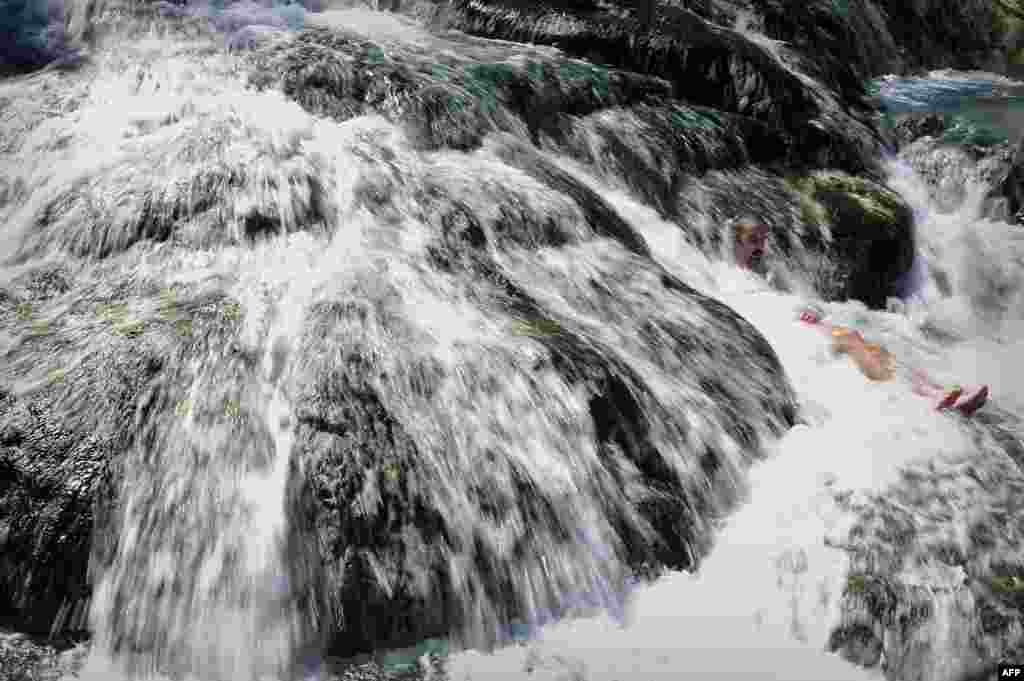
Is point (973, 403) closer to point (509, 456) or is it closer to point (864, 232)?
point (864, 232)

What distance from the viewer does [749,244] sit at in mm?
8445

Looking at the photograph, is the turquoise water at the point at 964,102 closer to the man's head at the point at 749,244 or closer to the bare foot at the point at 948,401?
the man's head at the point at 749,244

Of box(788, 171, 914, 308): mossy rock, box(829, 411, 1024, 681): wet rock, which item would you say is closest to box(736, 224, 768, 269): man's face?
box(788, 171, 914, 308): mossy rock

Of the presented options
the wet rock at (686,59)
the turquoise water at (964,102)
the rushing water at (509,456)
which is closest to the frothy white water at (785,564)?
the rushing water at (509,456)

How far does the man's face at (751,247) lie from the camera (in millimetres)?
8445

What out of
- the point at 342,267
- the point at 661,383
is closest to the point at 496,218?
the point at 342,267

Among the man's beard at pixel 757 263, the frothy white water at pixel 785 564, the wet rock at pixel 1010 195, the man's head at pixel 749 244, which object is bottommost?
the frothy white water at pixel 785 564

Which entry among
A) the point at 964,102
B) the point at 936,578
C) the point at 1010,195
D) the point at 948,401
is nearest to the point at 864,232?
the point at 948,401

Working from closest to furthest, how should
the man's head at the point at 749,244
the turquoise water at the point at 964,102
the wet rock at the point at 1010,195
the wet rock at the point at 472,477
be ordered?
the wet rock at the point at 472,477 → the man's head at the point at 749,244 → the wet rock at the point at 1010,195 → the turquoise water at the point at 964,102

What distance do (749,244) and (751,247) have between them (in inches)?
1.7

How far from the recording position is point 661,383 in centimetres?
593

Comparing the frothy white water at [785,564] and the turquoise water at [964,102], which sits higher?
the turquoise water at [964,102]

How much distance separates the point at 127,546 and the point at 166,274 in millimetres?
2212

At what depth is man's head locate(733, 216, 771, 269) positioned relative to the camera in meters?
8.45
